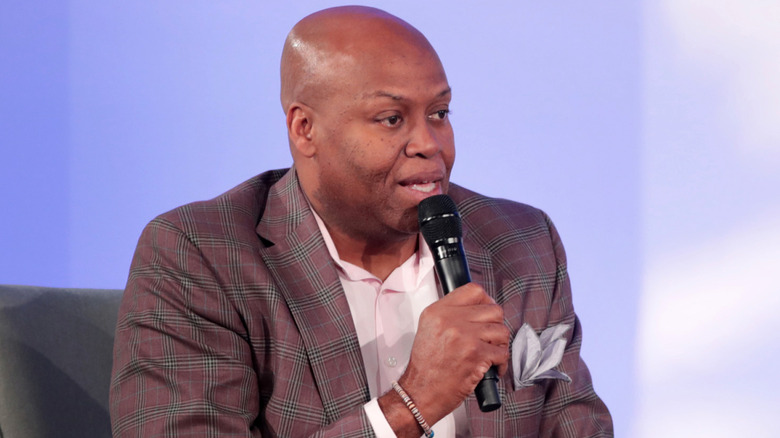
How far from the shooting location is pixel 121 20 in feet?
8.84

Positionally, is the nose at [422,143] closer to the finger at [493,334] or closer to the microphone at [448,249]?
the microphone at [448,249]

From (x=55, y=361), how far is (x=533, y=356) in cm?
93

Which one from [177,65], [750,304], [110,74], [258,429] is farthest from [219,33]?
[750,304]

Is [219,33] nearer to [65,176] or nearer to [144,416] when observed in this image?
[65,176]

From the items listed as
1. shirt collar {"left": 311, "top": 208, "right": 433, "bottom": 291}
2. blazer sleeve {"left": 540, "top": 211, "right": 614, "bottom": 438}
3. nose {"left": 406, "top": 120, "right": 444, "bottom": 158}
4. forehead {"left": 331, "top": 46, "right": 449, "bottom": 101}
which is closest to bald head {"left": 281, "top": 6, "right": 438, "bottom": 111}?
forehead {"left": 331, "top": 46, "right": 449, "bottom": 101}

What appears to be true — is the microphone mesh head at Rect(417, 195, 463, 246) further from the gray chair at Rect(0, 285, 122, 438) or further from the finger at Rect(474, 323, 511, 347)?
the gray chair at Rect(0, 285, 122, 438)

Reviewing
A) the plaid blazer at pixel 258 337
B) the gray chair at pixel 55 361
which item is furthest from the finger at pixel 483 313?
the gray chair at pixel 55 361

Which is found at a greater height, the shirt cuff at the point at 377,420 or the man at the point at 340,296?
the man at the point at 340,296

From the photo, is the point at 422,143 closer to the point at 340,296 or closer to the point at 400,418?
the point at 340,296

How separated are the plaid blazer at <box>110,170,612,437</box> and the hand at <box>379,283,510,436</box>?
12 cm

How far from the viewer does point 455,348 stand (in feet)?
4.15

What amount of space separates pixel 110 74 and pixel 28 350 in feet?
4.57

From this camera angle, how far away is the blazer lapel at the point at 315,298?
144 centimetres

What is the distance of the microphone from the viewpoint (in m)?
1.25
